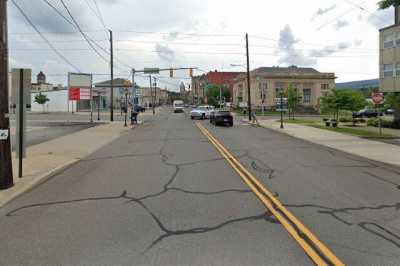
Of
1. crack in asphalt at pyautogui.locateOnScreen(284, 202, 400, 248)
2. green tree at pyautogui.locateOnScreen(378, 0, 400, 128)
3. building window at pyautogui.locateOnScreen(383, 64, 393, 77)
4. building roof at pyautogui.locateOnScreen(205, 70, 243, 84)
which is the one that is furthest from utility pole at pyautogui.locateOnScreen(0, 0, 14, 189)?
building roof at pyautogui.locateOnScreen(205, 70, 243, 84)

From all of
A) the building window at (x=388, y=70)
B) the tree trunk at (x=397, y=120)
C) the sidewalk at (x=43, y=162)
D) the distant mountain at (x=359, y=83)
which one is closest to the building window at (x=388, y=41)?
the building window at (x=388, y=70)

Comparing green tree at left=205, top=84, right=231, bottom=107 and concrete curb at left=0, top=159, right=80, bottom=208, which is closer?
concrete curb at left=0, top=159, right=80, bottom=208

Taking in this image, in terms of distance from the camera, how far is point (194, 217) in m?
6.49

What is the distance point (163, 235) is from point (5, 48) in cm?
613

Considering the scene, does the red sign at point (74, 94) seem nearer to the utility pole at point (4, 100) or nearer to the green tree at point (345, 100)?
the green tree at point (345, 100)

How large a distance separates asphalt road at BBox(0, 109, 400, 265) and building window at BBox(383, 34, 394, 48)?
86.8 ft

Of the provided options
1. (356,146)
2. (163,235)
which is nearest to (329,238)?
(163,235)

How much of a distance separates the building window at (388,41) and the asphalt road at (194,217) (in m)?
26.5

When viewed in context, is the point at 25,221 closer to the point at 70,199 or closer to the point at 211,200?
the point at 70,199

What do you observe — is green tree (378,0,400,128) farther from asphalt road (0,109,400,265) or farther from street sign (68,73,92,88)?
street sign (68,73,92,88)

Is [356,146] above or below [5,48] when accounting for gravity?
below

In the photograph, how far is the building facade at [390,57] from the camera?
110 ft

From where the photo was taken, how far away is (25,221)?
21.3ft

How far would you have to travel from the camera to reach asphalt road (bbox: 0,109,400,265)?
4.88 metres
